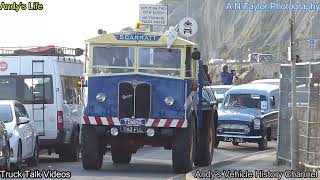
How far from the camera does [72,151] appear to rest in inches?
899

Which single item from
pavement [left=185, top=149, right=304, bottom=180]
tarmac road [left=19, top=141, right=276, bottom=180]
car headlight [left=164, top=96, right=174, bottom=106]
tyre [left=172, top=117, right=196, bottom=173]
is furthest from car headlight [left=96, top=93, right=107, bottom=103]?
pavement [left=185, top=149, right=304, bottom=180]

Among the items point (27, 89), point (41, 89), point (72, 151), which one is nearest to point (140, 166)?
point (72, 151)

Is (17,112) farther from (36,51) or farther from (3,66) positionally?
(36,51)

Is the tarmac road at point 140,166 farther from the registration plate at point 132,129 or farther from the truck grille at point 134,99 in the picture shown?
the truck grille at point 134,99

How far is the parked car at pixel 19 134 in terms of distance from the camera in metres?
18.3

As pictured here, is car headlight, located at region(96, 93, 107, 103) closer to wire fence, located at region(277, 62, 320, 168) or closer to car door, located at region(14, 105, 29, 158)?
car door, located at region(14, 105, 29, 158)

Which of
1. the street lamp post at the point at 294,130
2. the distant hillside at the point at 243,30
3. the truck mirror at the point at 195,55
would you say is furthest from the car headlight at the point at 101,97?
the distant hillside at the point at 243,30

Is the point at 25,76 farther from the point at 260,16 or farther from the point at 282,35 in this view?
the point at 260,16

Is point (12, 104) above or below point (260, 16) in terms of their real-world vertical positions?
below

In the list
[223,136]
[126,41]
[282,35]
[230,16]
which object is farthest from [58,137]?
[230,16]

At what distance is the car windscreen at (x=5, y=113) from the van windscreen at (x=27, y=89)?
2555mm

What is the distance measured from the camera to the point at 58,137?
864 inches

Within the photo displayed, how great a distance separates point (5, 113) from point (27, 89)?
2.94m

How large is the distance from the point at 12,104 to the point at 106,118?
2.45 meters
